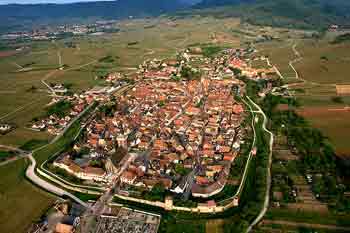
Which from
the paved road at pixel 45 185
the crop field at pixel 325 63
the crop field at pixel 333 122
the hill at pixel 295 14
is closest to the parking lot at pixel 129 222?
the paved road at pixel 45 185

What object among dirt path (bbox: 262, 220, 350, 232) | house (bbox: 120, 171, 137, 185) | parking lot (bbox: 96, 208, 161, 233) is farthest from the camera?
house (bbox: 120, 171, 137, 185)

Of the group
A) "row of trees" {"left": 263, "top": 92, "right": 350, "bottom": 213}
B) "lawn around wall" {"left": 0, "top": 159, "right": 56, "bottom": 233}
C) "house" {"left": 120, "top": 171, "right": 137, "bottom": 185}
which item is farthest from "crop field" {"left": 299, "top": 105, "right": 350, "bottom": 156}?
"lawn around wall" {"left": 0, "top": 159, "right": 56, "bottom": 233}

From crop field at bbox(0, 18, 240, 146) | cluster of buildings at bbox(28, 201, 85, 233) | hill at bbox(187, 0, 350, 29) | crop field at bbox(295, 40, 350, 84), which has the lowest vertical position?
crop field at bbox(0, 18, 240, 146)

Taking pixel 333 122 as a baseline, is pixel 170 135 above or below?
below

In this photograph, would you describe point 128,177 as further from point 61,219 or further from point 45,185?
point 45,185

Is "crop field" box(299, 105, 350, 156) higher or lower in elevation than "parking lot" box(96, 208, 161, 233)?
higher

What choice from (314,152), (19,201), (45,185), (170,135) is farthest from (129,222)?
(314,152)

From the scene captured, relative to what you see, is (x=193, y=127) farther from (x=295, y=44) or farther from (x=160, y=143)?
(x=295, y=44)

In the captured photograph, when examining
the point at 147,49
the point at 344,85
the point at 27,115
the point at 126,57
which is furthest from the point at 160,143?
the point at 147,49

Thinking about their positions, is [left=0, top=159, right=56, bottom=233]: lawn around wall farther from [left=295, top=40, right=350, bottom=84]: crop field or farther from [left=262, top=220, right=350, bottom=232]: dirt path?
[left=295, top=40, right=350, bottom=84]: crop field
